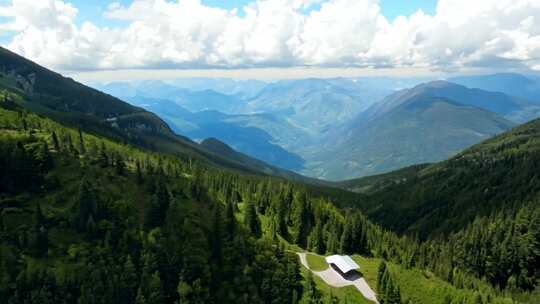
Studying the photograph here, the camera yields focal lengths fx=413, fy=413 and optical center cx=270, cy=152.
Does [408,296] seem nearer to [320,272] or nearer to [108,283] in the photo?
[320,272]

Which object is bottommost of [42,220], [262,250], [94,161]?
[262,250]

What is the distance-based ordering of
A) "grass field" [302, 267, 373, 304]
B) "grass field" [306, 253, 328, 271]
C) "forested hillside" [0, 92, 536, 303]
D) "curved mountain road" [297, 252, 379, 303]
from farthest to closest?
"grass field" [306, 253, 328, 271] → "curved mountain road" [297, 252, 379, 303] → "grass field" [302, 267, 373, 304] → "forested hillside" [0, 92, 536, 303]

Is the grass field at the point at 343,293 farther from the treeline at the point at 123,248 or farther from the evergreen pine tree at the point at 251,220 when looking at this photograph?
the evergreen pine tree at the point at 251,220

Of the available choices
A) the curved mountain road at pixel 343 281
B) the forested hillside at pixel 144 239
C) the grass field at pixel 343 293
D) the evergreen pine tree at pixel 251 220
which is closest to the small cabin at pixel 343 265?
the curved mountain road at pixel 343 281

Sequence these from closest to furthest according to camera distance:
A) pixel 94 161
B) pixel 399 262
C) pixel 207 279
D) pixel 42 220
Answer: pixel 207 279
pixel 42 220
pixel 399 262
pixel 94 161

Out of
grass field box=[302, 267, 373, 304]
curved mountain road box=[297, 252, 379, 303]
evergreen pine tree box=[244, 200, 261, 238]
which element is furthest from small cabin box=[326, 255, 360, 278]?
evergreen pine tree box=[244, 200, 261, 238]

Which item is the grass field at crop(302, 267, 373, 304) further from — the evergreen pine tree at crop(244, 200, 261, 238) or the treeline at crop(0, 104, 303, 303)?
Result: the evergreen pine tree at crop(244, 200, 261, 238)

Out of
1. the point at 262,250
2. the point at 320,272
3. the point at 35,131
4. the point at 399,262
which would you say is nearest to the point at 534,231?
the point at 399,262
